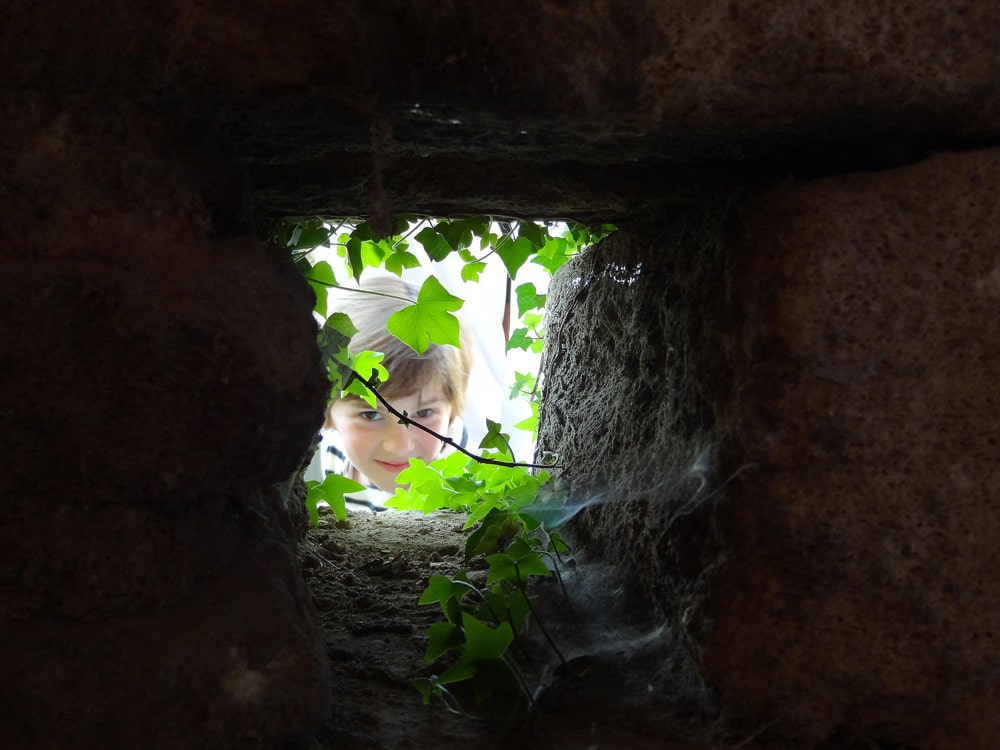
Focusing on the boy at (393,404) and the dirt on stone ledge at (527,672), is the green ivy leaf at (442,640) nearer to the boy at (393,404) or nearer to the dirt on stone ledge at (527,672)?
the dirt on stone ledge at (527,672)

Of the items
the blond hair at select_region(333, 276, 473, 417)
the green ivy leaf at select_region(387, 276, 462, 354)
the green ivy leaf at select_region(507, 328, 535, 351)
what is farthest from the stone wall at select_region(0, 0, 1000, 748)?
the blond hair at select_region(333, 276, 473, 417)

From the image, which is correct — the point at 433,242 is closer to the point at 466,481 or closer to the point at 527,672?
the point at 466,481

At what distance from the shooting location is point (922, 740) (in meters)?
0.75

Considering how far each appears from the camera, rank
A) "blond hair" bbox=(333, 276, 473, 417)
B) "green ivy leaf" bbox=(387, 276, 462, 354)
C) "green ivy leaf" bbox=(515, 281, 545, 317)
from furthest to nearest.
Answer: "blond hair" bbox=(333, 276, 473, 417)
"green ivy leaf" bbox=(515, 281, 545, 317)
"green ivy leaf" bbox=(387, 276, 462, 354)

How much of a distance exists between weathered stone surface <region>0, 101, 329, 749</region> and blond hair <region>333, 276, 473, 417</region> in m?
1.30

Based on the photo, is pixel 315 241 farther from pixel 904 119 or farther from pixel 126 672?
pixel 904 119

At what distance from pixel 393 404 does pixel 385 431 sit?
81mm

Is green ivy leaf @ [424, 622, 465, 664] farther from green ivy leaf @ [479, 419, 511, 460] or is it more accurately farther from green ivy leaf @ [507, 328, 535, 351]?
green ivy leaf @ [507, 328, 535, 351]

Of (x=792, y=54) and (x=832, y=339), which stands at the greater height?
(x=792, y=54)

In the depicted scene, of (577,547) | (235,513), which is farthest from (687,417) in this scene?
(235,513)

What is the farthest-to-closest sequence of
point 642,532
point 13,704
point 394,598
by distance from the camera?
1. point 394,598
2. point 642,532
3. point 13,704

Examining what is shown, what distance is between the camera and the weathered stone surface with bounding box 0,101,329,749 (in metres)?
0.66

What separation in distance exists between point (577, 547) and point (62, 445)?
709 millimetres

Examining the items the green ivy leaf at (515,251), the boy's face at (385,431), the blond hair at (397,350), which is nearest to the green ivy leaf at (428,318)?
the green ivy leaf at (515,251)
